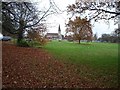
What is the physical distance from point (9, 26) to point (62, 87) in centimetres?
1208

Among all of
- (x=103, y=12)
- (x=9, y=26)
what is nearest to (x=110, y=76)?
(x=103, y=12)

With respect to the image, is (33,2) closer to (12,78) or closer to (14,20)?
(14,20)

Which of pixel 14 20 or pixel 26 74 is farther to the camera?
pixel 14 20

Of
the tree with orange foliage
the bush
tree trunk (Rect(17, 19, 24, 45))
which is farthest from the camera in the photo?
the bush

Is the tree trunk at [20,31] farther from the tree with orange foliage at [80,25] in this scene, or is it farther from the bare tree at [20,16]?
the tree with orange foliage at [80,25]

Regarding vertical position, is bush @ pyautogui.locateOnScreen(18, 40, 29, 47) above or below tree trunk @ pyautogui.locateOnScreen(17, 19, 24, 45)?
below

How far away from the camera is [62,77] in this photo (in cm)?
962

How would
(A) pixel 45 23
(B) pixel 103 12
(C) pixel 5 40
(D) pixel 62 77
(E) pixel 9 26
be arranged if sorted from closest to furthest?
(D) pixel 62 77 → (B) pixel 103 12 → (E) pixel 9 26 → (A) pixel 45 23 → (C) pixel 5 40

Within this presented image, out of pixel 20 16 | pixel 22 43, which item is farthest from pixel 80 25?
pixel 22 43

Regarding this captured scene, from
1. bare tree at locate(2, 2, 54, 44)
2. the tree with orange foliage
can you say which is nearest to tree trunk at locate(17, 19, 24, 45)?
bare tree at locate(2, 2, 54, 44)

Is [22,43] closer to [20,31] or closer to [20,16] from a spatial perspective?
[20,31]

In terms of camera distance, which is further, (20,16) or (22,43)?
(22,43)

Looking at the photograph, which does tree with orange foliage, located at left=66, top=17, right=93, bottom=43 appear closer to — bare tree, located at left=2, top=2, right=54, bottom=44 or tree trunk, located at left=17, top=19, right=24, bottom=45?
bare tree, located at left=2, top=2, right=54, bottom=44

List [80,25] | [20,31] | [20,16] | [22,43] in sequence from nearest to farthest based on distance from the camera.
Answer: [80,25]
[20,16]
[20,31]
[22,43]
